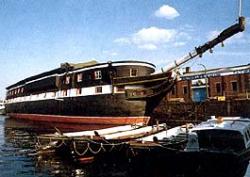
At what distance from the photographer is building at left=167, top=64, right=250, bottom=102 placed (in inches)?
1570

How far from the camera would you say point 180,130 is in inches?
813

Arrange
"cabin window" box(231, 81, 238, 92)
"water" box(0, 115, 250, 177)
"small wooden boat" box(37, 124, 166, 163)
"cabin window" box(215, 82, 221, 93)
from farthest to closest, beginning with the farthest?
"cabin window" box(215, 82, 221, 93), "cabin window" box(231, 81, 238, 92), "small wooden boat" box(37, 124, 166, 163), "water" box(0, 115, 250, 177)

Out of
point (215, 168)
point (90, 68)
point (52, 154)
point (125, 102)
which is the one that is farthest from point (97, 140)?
point (90, 68)

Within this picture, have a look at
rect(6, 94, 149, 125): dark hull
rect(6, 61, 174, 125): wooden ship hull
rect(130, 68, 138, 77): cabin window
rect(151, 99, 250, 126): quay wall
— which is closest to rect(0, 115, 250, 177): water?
rect(6, 94, 149, 125): dark hull

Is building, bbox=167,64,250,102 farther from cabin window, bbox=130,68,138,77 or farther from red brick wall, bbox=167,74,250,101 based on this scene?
cabin window, bbox=130,68,138,77

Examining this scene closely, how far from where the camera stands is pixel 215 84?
42812mm

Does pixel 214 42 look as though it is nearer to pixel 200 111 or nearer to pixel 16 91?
pixel 200 111

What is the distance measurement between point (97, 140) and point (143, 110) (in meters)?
12.0

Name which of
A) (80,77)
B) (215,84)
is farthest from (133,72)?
(215,84)

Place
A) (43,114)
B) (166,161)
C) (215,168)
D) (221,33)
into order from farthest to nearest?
(43,114), (221,33), (166,161), (215,168)

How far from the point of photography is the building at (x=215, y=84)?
39.9m

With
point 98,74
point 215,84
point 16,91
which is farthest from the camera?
point 16,91

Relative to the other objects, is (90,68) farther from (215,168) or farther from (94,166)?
(215,168)

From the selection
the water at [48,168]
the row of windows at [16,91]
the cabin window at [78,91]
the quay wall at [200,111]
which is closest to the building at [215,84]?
the quay wall at [200,111]
